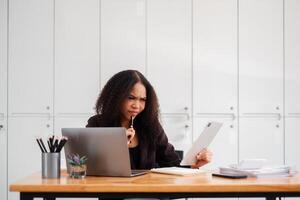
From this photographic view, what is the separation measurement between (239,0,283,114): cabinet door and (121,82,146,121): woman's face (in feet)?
5.76

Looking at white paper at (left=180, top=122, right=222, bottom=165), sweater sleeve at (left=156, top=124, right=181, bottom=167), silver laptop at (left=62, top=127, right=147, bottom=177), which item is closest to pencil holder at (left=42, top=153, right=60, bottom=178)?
silver laptop at (left=62, top=127, right=147, bottom=177)

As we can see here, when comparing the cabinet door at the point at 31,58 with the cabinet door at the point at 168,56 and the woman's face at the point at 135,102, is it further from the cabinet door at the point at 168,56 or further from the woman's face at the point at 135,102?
the woman's face at the point at 135,102

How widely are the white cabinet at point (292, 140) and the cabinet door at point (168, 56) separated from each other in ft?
3.03

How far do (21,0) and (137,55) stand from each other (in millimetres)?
1129

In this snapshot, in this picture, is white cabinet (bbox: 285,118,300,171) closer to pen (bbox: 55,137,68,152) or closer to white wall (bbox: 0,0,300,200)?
white wall (bbox: 0,0,300,200)

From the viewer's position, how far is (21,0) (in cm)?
423

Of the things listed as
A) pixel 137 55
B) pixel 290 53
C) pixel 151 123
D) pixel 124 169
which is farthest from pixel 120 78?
pixel 290 53

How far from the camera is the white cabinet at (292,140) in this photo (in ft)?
14.2

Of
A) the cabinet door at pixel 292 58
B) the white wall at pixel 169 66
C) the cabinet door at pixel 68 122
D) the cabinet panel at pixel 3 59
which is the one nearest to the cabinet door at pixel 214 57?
the white wall at pixel 169 66

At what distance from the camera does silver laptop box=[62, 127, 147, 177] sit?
214 centimetres

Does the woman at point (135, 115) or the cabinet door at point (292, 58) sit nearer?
the woman at point (135, 115)

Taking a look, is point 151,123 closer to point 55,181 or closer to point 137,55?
point 55,181

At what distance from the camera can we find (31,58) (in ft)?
13.8

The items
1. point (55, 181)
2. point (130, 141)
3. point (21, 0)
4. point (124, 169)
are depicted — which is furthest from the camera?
point (21, 0)
